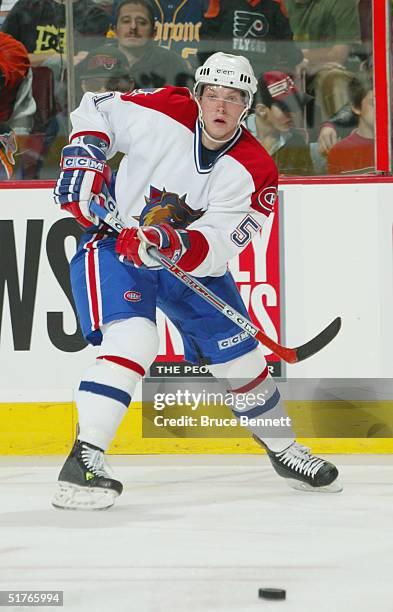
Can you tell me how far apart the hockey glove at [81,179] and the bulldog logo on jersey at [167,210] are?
15cm

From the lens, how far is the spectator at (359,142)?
3.90 metres

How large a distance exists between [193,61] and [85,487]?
1.67 meters

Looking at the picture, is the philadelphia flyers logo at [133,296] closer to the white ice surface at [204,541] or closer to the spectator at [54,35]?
the white ice surface at [204,541]

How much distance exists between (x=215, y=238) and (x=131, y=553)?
3.17 ft

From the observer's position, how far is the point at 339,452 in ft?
12.6

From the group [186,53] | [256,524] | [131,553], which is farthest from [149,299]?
[186,53]

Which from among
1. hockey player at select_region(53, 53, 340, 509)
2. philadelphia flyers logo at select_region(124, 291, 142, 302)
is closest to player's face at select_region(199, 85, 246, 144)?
hockey player at select_region(53, 53, 340, 509)

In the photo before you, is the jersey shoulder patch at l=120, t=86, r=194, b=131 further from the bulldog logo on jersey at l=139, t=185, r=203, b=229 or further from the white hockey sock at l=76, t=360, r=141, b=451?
the white hockey sock at l=76, t=360, r=141, b=451

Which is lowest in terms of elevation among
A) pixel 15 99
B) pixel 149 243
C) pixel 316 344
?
pixel 316 344

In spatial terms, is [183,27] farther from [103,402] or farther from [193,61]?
[103,402]

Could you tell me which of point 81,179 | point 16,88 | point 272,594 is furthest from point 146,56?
point 272,594

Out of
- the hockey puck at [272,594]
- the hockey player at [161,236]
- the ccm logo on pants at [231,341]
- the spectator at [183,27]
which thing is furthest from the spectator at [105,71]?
the hockey puck at [272,594]

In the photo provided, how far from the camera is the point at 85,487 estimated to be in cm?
286

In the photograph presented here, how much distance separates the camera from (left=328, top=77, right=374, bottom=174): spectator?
390 centimetres
